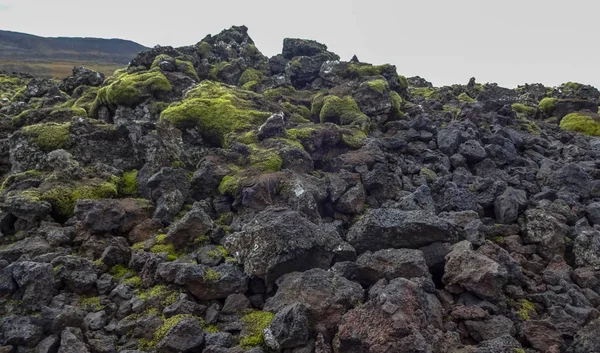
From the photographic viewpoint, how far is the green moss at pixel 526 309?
8.48 meters

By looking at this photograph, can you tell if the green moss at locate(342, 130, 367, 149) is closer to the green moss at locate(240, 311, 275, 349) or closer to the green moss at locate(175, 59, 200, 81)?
the green moss at locate(240, 311, 275, 349)

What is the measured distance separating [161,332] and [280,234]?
2695 millimetres

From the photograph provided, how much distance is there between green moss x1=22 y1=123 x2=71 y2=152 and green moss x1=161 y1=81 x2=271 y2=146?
301cm

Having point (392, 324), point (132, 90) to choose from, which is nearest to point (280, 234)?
point (392, 324)

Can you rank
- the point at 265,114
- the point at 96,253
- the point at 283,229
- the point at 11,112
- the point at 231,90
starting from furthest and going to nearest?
the point at 11,112 → the point at 231,90 → the point at 265,114 → the point at 96,253 → the point at 283,229

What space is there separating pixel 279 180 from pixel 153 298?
182 inches

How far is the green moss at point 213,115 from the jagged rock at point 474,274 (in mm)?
8907

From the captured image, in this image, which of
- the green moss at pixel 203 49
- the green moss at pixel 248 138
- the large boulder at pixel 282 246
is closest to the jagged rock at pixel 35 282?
the large boulder at pixel 282 246

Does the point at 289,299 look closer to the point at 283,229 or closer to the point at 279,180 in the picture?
the point at 283,229

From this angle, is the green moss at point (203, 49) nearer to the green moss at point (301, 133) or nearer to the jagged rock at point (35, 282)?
the green moss at point (301, 133)

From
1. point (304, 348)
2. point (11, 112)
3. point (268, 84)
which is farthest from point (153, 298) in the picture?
point (268, 84)

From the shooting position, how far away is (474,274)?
8.73m

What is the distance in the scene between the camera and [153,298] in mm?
8719

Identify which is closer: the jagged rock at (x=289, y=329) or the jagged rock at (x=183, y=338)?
the jagged rock at (x=289, y=329)
